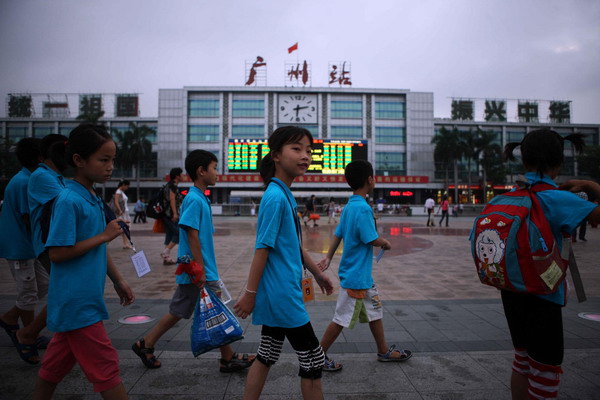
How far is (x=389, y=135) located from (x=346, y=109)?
23.1 ft

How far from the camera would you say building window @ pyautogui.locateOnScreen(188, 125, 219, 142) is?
158 feet

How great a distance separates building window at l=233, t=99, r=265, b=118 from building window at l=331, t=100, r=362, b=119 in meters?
9.66

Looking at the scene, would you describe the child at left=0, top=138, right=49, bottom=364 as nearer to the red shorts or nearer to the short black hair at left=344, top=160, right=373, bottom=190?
the red shorts

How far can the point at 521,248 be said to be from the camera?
1820 mm

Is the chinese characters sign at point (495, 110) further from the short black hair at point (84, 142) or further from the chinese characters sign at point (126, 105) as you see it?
the short black hair at point (84, 142)

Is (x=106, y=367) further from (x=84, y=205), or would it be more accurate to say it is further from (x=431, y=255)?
(x=431, y=255)

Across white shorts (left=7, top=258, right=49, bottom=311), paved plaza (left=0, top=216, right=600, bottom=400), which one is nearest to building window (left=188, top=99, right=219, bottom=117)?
paved plaza (left=0, top=216, right=600, bottom=400)

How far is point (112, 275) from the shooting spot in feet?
7.55

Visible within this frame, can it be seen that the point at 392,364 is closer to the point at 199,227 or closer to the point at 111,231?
the point at 199,227

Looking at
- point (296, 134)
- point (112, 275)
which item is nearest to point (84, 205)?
point (112, 275)

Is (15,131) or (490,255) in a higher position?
(15,131)

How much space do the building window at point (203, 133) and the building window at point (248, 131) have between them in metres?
2.41

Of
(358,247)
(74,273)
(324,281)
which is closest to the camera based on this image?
(74,273)

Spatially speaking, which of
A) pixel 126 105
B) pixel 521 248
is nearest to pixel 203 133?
pixel 126 105
